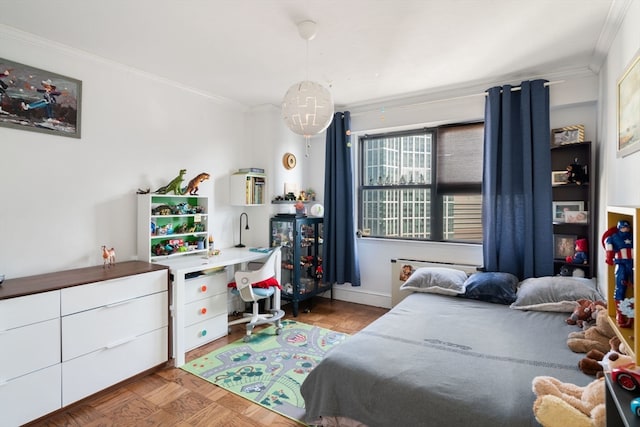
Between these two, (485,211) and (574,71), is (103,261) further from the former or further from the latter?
(574,71)

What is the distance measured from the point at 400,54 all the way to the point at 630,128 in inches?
63.3

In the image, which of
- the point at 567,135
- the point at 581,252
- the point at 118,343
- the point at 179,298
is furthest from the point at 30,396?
the point at 567,135

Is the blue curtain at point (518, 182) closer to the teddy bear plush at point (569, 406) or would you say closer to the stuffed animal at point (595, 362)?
the stuffed animal at point (595, 362)

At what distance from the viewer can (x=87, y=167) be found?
8.83ft

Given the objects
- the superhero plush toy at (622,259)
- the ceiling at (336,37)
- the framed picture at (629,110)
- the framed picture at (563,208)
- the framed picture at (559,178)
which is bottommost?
the superhero plush toy at (622,259)

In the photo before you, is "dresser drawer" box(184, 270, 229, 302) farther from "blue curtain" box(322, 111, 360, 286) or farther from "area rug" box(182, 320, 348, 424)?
"blue curtain" box(322, 111, 360, 286)

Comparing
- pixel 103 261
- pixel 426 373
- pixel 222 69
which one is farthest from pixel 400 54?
pixel 103 261

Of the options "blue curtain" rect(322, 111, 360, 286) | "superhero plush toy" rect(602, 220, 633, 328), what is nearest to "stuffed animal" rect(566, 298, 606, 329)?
"superhero plush toy" rect(602, 220, 633, 328)

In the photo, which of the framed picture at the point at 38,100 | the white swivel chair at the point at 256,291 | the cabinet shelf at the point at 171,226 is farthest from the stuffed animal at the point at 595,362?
the framed picture at the point at 38,100

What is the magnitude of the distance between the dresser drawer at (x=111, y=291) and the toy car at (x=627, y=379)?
271 centimetres

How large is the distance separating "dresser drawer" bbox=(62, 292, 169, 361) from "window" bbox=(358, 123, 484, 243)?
2645 millimetres

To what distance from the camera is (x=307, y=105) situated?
6.91 feet

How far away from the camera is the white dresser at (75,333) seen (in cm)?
187

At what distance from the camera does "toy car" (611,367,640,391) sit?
3.15 feet
